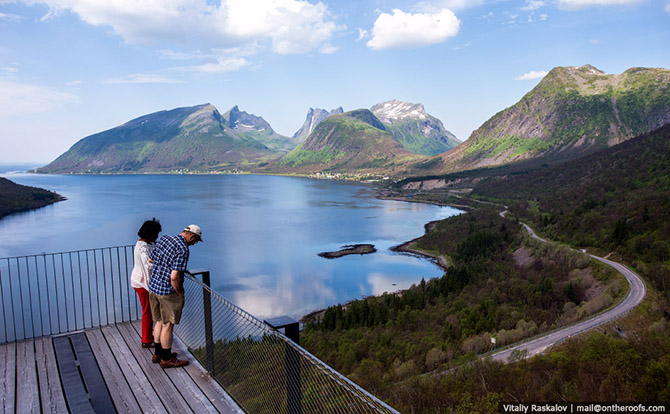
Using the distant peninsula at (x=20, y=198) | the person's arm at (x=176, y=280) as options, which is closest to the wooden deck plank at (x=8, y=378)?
the person's arm at (x=176, y=280)

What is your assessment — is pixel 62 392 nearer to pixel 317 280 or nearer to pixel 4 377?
pixel 4 377

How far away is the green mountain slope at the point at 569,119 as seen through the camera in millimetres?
147525

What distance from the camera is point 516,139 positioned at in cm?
17338

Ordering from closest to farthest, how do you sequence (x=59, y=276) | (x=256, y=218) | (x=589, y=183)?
1. (x=59, y=276)
2. (x=589, y=183)
3. (x=256, y=218)

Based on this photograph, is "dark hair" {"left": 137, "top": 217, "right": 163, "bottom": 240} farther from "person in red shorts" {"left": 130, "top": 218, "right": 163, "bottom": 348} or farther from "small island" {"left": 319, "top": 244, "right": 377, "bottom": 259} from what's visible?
"small island" {"left": 319, "top": 244, "right": 377, "bottom": 259}

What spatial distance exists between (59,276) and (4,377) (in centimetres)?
3487

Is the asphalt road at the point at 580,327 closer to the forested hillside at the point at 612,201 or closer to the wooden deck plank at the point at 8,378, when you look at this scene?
the forested hillside at the point at 612,201

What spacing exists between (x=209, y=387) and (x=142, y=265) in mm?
2057

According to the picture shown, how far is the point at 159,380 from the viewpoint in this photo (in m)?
5.90

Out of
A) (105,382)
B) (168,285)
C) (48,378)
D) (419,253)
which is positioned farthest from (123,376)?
(419,253)

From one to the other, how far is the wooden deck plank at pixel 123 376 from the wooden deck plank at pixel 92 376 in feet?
0.42

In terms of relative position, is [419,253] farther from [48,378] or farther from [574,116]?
[574,116]

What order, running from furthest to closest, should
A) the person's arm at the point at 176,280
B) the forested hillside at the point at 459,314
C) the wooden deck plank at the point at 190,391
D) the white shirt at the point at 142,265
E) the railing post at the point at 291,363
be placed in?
the forested hillside at the point at 459,314 → the white shirt at the point at 142,265 → the person's arm at the point at 176,280 → the wooden deck plank at the point at 190,391 → the railing post at the point at 291,363

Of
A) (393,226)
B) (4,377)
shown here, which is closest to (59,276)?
(4,377)
